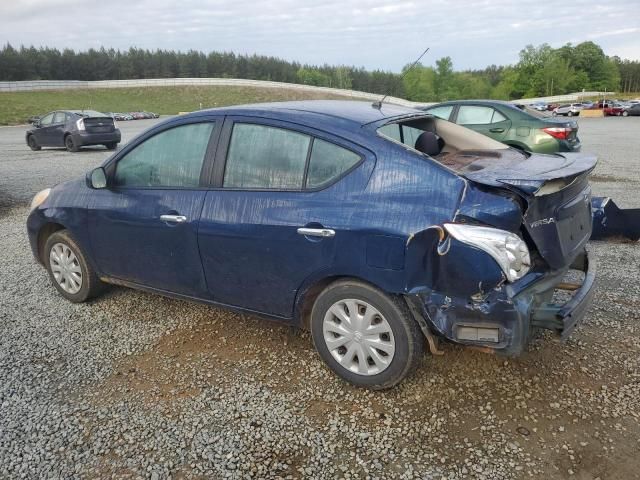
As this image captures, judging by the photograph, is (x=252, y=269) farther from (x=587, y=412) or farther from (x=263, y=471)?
(x=587, y=412)

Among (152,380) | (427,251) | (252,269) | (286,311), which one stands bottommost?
(152,380)

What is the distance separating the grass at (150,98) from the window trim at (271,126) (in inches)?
2128

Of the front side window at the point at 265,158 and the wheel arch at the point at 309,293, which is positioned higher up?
the front side window at the point at 265,158

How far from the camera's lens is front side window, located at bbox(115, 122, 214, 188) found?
3.55m

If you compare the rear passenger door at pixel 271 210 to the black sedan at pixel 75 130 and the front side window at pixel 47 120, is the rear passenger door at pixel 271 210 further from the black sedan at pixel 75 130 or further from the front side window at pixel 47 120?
the front side window at pixel 47 120

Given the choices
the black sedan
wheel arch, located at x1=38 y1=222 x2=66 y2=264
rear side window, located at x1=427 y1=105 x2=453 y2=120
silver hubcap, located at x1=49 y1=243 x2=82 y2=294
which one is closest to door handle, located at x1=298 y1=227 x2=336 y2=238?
silver hubcap, located at x1=49 y1=243 x2=82 y2=294

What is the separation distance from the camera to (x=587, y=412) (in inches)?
110

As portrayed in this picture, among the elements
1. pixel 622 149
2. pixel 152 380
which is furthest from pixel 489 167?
pixel 622 149

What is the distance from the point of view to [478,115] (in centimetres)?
975

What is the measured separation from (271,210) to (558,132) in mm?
7688

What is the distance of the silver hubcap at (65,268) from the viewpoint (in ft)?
14.4

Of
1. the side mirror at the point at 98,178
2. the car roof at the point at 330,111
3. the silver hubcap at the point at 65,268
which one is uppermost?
the car roof at the point at 330,111

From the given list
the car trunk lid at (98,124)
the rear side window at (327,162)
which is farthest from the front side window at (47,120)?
the rear side window at (327,162)

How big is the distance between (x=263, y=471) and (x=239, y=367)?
3.25 feet
